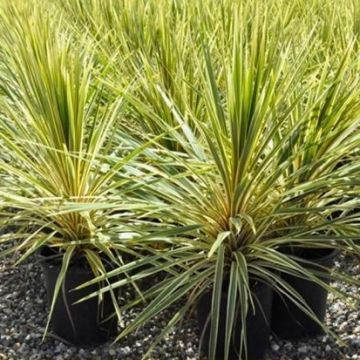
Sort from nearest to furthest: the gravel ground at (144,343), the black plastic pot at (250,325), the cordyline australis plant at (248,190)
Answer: the cordyline australis plant at (248,190) < the black plastic pot at (250,325) < the gravel ground at (144,343)

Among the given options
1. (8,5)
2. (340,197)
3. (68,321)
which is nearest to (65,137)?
(68,321)

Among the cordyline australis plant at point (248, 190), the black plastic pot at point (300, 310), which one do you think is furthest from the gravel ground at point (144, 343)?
the cordyline australis plant at point (248, 190)

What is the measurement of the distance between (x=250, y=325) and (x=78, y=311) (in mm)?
475

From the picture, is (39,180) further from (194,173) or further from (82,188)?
(194,173)

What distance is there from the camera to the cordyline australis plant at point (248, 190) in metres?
1.44

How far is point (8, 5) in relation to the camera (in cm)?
279

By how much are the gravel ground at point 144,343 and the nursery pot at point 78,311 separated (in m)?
0.03

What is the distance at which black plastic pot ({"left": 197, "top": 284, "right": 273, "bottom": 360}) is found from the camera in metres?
1.57

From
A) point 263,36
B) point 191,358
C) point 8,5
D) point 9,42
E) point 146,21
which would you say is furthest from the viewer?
point 8,5

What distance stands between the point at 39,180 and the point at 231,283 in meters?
0.66

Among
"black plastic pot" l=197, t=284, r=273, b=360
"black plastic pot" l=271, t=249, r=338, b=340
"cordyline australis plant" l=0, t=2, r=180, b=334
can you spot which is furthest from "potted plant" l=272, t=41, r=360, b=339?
"cordyline australis plant" l=0, t=2, r=180, b=334

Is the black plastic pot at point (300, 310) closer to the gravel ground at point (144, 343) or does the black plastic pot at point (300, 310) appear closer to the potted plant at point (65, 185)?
the gravel ground at point (144, 343)

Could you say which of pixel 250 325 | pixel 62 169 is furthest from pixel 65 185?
pixel 250 325

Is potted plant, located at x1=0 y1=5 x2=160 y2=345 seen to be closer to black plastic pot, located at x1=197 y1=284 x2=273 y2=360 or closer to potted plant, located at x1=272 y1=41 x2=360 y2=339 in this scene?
black plastic pot, located at x1=197 y1=284 x2=273 y2=360
